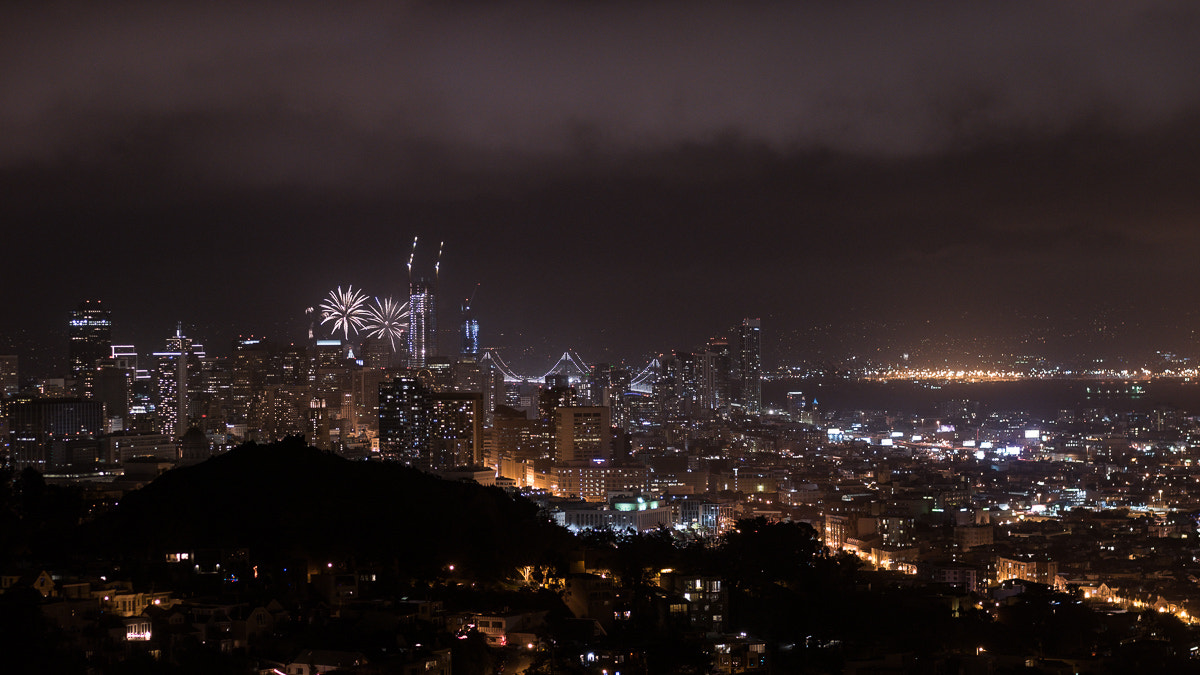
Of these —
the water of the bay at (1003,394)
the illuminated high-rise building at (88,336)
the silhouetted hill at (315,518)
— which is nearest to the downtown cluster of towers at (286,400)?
the illuminated high-rise building at (88,336)

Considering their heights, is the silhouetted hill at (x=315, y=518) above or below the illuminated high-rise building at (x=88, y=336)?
below

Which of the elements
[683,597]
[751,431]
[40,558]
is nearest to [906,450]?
[751,431]

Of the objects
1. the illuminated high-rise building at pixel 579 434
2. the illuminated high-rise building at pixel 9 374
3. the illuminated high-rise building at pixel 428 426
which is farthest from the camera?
the illuminated high-rise building at pixel 9 374

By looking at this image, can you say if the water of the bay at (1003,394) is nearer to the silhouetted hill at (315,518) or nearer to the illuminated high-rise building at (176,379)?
the illuminated high-rise building at (176,379)

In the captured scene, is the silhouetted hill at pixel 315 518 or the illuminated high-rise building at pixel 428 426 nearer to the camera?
the silhouetted hill at pixel 315 518

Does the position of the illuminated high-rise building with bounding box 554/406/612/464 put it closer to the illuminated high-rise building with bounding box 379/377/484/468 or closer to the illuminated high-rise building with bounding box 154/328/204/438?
the illuminated high-rise building with bounding box 379/377/484/468

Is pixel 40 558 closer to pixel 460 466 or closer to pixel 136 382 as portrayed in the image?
pixel 460 466

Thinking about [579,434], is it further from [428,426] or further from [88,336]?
[88,336]

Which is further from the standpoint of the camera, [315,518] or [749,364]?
[749,364]

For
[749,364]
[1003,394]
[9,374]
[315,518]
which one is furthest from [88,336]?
[1003,394]
